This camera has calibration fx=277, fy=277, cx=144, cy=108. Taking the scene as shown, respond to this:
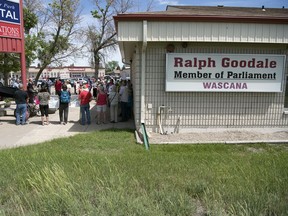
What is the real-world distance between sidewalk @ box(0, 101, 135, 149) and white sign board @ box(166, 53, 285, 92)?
2796mm

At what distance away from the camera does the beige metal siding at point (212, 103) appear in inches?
319

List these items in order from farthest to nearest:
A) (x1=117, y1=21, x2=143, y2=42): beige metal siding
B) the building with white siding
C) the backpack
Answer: the backpack
the building with white siding
(x1=117, y1=21, x2=143, y2=42): beige metal siding

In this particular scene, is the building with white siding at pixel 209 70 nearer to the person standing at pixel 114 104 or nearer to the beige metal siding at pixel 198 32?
the beige metal siding at pixel 198 32

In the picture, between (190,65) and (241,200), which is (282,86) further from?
(241,200)

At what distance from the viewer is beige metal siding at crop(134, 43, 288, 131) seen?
8.09m

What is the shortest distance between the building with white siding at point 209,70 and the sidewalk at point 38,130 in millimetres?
2138

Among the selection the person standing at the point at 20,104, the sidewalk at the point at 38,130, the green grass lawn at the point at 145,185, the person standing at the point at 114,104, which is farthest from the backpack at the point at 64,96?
the green grass lawn at the point at 145,185

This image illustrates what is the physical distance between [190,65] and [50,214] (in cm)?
598

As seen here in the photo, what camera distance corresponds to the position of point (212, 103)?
8367 mm

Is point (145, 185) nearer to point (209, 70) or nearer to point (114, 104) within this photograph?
point (209, 70)

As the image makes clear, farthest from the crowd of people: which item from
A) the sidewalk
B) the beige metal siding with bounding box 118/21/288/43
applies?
the beige metal siding with bounding box 118/21/288/43

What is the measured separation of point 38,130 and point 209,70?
5.95 metres

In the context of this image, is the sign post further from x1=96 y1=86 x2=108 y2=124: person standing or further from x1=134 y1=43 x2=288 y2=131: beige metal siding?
x1=134 y1=43 x2=288 y2=131: beige metal siding

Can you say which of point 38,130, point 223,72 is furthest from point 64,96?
point 223,72
